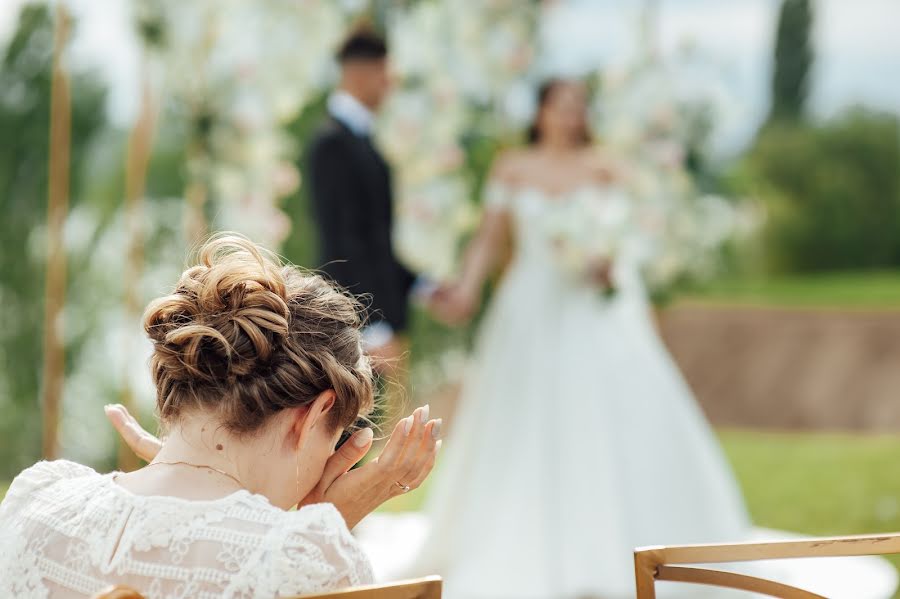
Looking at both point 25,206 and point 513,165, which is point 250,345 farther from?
point 25,206

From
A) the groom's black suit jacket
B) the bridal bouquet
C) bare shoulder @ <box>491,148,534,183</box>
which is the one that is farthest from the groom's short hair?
the bridal bouquet

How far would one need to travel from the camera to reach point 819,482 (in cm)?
667

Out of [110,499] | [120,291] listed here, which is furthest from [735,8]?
[110,499]

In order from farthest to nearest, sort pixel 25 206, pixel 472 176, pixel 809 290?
pixel 809 290 < pixel 25 206 < pixel 472 176

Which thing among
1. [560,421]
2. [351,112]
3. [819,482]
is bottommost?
[560,421]

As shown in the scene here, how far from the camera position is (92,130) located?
7.41m

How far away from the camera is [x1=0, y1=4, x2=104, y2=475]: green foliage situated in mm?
7340

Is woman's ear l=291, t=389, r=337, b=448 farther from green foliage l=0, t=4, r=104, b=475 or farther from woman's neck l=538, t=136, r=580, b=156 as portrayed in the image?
green foliage l=0, t=4, r=104, b=475

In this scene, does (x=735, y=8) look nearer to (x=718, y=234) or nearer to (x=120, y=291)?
(x=120, y=291)

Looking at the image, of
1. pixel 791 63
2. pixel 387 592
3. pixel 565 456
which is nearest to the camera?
pixel 387 592

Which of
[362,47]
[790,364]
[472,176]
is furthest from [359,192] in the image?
[790,364]

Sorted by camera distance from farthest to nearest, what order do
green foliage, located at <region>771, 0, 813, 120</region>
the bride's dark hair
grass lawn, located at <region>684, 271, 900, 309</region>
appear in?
A: green foliage, located at <region>771, 0, 813, 120</region> → grass lawn, located at <region>684, 271, 900, 309</region> → the bride's dark hair

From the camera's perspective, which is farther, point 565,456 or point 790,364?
point 790,364

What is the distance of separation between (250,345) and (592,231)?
117 inches
